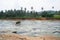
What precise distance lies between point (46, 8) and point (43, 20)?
0.97 ft

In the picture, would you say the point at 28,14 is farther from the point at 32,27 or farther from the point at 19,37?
the point at 19,37

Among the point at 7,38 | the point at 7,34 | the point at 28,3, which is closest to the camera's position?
the point at 7,38

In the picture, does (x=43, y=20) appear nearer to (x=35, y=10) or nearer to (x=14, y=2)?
(x=35, y=10)

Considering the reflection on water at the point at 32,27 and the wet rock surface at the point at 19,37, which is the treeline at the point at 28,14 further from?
the wet rock surface at the point at 19,37

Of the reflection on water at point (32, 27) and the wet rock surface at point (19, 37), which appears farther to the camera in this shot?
the reflection on water at point (32, 27)

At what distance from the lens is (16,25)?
13.0 feet

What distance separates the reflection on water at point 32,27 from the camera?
3709 mm

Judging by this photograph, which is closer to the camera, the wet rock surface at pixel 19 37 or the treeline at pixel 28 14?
the wet rock surface at pixel 19 37

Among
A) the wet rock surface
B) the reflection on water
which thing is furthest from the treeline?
the wet rock surface

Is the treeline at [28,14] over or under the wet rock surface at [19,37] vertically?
over

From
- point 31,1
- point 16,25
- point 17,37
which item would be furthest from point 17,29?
point 31,1

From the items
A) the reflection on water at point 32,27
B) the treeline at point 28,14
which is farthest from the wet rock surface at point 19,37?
the treeline at point 28,14

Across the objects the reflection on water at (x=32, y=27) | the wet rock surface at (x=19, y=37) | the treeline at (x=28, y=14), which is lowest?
the wet rock surface at (x=19, y=37)

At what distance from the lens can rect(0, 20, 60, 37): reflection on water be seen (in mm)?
3709
